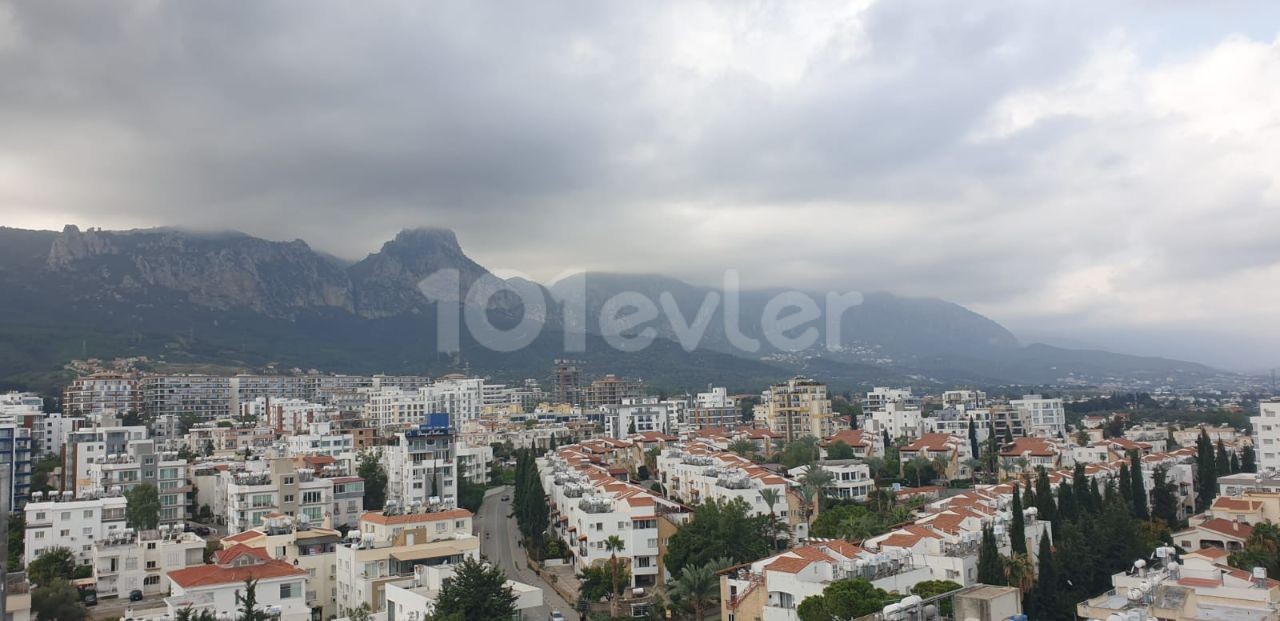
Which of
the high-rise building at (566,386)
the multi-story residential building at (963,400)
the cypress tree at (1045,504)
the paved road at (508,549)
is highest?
the high-rise building at (566,386)

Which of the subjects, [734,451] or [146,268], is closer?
[734,451]

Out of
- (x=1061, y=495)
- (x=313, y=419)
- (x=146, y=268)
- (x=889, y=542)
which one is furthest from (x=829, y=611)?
(x=146, y=268)

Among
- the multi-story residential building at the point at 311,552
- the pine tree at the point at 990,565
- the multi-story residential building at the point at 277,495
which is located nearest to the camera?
the pine tree at the point at 990,565

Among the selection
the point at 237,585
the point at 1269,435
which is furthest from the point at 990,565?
the point at 1269,435

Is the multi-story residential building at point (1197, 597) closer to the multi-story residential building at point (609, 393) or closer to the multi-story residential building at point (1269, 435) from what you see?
the multi-story residential building at point (1269, 435)

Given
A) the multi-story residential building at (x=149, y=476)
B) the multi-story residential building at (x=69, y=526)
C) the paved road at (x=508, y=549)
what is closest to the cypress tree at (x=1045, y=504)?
the paved road at (x=508, y=549)

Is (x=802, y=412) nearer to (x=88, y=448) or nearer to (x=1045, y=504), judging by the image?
(x=1045, y=504)

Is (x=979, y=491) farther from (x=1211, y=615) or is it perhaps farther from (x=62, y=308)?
(x=62, y=308)
